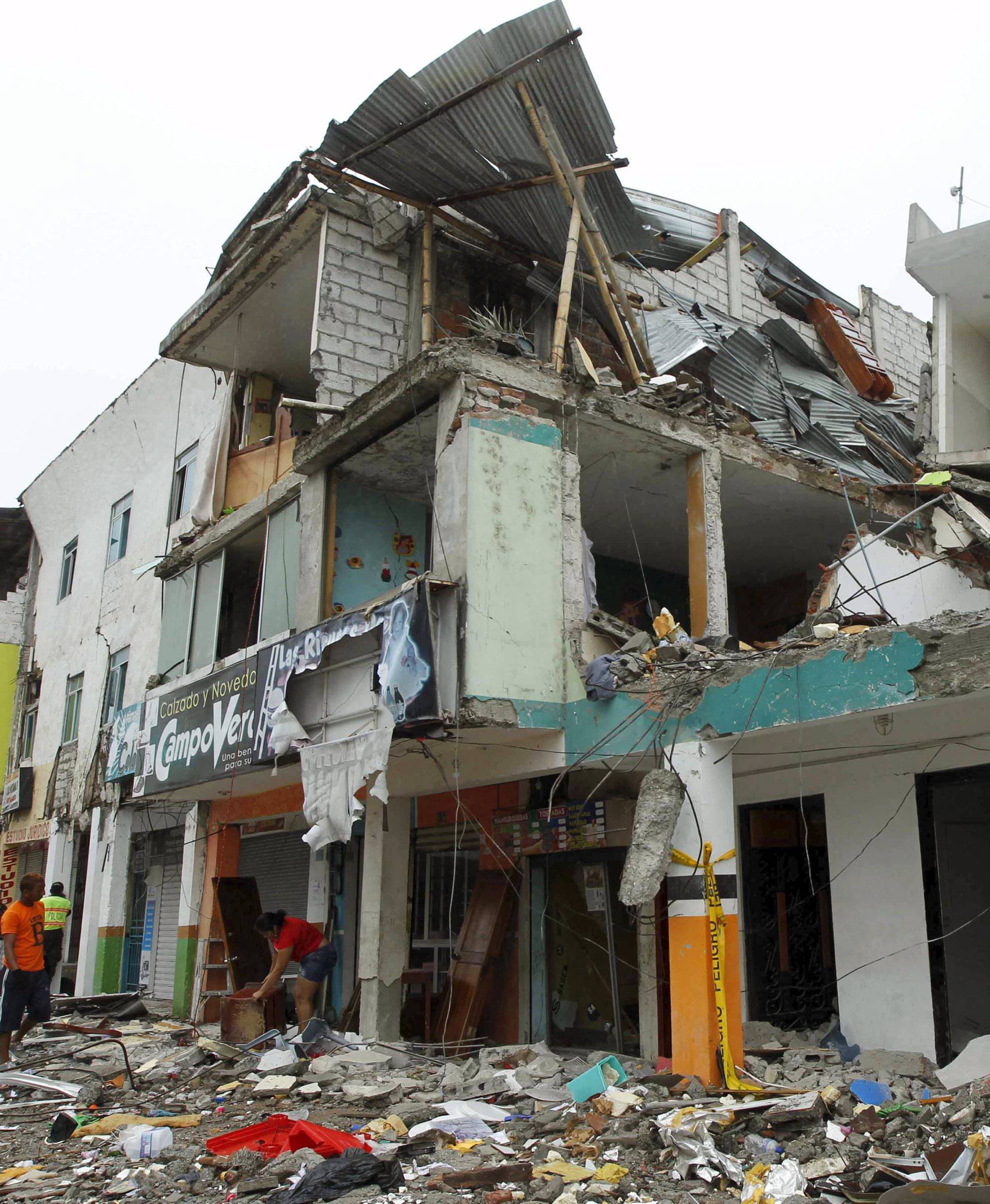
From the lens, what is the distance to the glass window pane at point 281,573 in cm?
1177

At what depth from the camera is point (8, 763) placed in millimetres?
22062

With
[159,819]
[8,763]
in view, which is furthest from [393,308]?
[8,763]

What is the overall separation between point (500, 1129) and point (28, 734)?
18.1 metres

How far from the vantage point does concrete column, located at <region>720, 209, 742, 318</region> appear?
52.8 feet

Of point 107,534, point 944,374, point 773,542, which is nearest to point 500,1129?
point 773,542

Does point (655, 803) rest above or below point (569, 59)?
below

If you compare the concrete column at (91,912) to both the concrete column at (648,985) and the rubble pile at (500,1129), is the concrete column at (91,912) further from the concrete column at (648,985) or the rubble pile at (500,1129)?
the concrete column at (648,985)

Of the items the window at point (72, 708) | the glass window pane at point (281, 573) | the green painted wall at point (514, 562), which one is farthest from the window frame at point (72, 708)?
the green painted wall at point (514, 562)

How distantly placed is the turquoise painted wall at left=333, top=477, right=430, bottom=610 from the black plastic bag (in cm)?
626

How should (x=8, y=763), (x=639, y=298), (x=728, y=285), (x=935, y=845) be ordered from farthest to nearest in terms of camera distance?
(x=8, y=763), (x=728, y=285), (x=639, y=298), (x=935, y=845)

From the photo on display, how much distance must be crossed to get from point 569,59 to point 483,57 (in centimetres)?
86

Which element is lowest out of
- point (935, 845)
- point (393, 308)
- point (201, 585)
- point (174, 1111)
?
point (174, 1111)

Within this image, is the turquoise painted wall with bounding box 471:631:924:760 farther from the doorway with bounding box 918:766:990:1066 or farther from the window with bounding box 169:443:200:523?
the window with bounding box 169:443:200:523

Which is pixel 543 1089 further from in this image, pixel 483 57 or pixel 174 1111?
pixel 483 57
